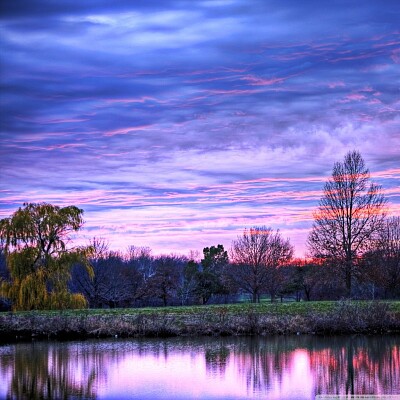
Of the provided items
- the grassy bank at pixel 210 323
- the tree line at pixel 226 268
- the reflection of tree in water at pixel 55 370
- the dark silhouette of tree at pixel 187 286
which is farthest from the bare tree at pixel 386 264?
the reflection of tree in water at pixel 55 370

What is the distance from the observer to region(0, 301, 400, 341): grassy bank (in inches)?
1410

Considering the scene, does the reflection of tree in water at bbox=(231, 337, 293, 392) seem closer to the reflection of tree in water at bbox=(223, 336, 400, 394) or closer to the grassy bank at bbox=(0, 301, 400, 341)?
the reflection of tree in water at bbox=(223, 336, 400, 394)

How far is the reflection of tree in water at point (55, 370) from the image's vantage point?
21.4 m

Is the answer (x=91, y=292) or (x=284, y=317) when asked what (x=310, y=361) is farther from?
(x=91, y=292)

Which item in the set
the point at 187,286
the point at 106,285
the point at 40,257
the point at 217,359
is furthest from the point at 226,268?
the point at 217,359

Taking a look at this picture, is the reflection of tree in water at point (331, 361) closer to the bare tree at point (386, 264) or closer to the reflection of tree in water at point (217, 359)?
the reflection of tree in water at point (217, 359)

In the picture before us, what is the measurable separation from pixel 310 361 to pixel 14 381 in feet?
40.2

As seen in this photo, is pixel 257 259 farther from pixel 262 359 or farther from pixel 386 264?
pixel 262 359

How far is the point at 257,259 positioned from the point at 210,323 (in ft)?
97.8

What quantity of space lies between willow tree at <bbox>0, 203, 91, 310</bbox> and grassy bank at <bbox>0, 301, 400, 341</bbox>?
6035mm

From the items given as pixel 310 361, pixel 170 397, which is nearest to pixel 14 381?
pixel 170 397

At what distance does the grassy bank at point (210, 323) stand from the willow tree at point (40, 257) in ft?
19.8

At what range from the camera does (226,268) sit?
72.1m

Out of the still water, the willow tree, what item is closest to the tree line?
the willow tree
